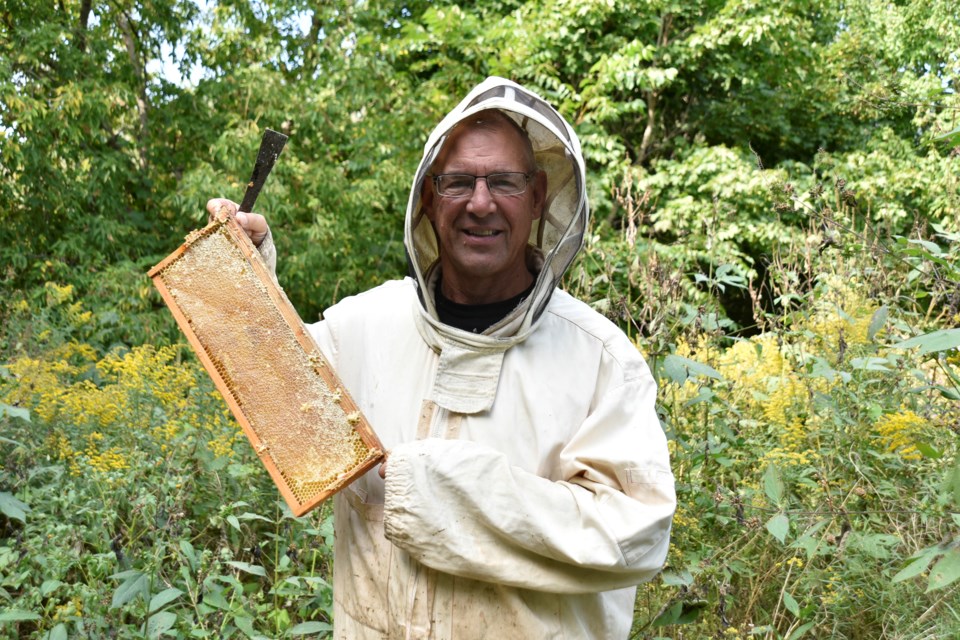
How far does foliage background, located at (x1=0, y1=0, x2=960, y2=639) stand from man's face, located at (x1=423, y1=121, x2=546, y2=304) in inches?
31.9

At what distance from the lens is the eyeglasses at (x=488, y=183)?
1798 millimetres

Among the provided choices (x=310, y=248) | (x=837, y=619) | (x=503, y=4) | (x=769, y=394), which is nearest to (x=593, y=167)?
(x=503, y=4)

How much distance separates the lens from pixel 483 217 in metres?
1.78

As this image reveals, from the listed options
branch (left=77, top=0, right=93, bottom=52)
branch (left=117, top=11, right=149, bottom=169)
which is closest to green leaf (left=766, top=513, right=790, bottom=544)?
branch (left=117, top=11, right=149, bottom=169)

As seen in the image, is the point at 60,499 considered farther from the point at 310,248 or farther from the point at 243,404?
the point at 310,248

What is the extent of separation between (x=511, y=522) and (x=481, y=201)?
630 millimetres

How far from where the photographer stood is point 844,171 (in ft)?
38.4

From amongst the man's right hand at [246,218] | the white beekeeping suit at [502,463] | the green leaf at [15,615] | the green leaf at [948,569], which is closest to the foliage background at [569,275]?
the green leaf at [948,569]

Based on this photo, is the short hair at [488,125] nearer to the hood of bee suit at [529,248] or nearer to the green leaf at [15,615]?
the hood of bee suit at [529,248]

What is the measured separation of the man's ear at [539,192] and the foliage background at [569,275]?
79cm

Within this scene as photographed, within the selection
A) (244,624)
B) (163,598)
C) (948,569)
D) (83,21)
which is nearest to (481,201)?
(948,569)

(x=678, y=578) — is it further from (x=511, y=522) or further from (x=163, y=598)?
(x=163, y=598)

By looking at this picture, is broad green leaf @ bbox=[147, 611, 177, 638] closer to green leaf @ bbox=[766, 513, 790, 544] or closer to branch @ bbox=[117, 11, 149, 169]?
green leaf @ bbox=[766, 513, 790, 544]

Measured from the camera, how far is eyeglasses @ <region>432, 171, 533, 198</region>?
1798 millimetres
